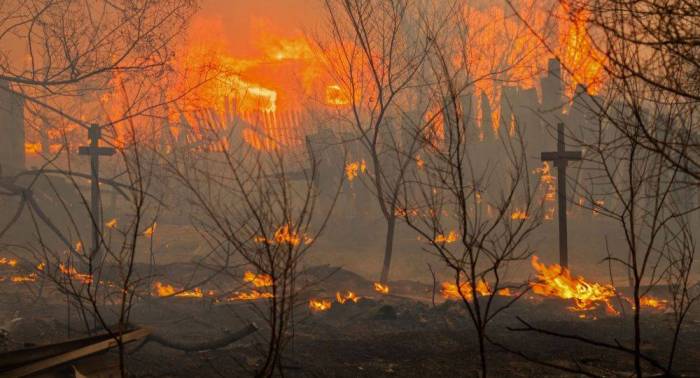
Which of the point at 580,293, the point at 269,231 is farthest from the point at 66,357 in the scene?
the point at 580,293

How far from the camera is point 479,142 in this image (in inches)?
1582

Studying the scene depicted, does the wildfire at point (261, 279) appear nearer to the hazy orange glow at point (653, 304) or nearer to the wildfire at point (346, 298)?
the wildfire at point (346, 298)

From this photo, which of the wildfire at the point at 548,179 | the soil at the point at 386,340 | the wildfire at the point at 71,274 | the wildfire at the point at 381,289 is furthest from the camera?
the wildfire at the point at 548,179

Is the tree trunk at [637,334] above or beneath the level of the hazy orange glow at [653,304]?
above

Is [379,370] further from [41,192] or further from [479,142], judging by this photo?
[479,142]

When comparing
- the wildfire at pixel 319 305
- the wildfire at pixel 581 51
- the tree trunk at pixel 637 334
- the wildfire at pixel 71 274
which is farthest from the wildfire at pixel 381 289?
the tree trunk at pixel 637 334

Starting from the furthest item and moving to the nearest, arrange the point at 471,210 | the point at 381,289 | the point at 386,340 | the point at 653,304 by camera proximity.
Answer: the point at 471,210, the point at 381,289, the point at 653,304, the point at 386,340

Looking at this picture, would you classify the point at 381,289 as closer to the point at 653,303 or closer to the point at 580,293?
the point at 580,293

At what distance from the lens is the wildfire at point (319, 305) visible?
16188 mm

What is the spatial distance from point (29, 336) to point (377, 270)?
66.1ft

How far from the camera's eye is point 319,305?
1659 cm

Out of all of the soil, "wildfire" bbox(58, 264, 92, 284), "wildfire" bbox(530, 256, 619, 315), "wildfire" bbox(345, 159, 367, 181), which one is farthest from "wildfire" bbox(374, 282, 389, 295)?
"wildfire" bbox(345, 159, 367, 181)

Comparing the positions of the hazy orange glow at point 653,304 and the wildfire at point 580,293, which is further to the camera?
the hazy orange glow at point 653,304

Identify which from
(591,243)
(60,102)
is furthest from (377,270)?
(60,102)
